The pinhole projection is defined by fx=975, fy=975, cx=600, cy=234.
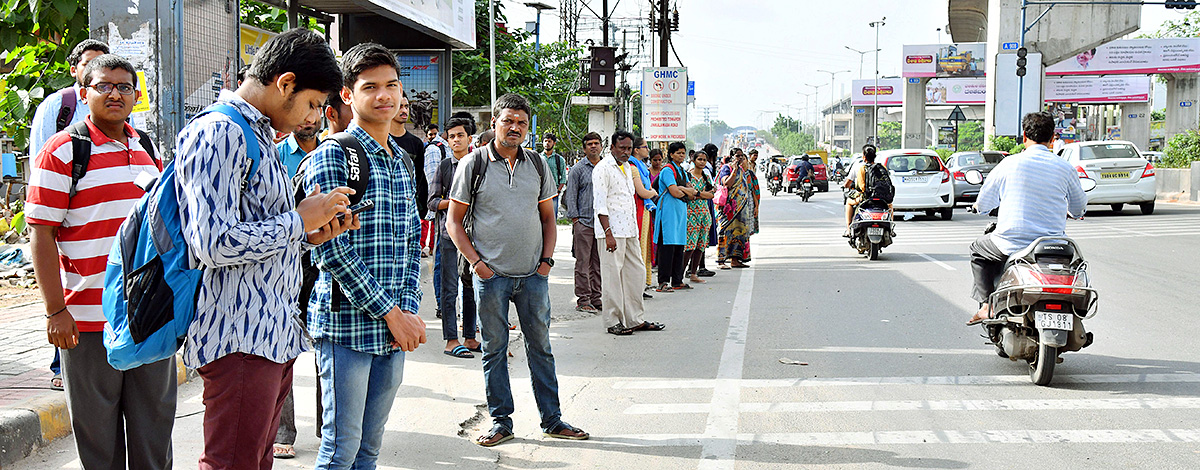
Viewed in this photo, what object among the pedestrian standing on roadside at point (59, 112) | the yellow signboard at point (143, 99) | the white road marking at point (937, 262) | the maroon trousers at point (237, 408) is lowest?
the white road marking at point (937, 262)

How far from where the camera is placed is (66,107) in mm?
4828

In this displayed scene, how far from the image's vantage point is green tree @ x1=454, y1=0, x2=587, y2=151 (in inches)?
960

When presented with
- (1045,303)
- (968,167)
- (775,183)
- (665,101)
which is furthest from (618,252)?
(775,183)

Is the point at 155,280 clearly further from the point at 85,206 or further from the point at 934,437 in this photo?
the point at 934,437

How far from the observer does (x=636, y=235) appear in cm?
875

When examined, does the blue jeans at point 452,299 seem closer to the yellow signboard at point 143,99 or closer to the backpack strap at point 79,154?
the yellow signboard at point 143,99

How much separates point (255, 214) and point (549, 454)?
2.61 metres

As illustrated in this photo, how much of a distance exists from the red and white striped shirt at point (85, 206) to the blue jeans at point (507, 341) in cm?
187

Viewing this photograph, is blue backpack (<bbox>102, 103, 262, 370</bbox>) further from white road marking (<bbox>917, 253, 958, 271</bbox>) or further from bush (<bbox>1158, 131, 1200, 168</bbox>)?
bush (<bbox>1158, 131, 1200, 168</bbox>)

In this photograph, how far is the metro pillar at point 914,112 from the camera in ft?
222

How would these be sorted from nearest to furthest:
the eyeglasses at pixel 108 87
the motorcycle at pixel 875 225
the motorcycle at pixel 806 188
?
the eyeglasses at pixel 108 87
the motorcycle at pixel 875 225
the motorcycle at pixel 806 188

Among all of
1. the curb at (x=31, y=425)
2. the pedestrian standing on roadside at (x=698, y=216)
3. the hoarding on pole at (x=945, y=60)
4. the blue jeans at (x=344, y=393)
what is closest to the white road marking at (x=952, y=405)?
the blue jeans at (x=344, y=393)

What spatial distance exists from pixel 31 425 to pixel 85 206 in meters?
1.76

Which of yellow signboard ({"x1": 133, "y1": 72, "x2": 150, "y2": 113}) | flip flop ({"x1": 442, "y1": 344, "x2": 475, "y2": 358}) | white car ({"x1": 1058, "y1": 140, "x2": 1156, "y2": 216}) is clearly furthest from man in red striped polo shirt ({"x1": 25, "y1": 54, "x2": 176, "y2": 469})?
white car ({"x1": 1058, "y1": 140, "x2": 1156, "y2": 216})
